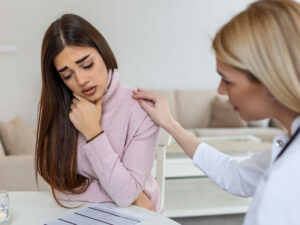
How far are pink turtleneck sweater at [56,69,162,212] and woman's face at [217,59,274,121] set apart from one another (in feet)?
1.47

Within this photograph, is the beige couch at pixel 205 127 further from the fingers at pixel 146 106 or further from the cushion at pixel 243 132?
the fingers at pixel 146 106

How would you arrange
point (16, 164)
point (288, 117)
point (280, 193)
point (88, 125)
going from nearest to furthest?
point (280, 193) → point (288, 117) → point (88, 125) → point (16, 164)

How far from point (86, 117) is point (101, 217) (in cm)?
32

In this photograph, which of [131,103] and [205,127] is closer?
[131,103]

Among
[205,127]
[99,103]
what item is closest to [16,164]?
[99,103]

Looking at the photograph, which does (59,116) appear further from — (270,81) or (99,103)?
(270,81)

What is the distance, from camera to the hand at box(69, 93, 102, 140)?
1146mm

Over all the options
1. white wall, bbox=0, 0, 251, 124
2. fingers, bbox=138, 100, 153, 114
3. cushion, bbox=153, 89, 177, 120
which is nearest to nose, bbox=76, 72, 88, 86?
fingers, bbox=138, 100, 153, 114

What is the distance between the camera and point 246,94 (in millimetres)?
804

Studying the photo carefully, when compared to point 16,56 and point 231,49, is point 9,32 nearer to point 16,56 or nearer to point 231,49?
point 16,56

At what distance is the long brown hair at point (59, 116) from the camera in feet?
3.81

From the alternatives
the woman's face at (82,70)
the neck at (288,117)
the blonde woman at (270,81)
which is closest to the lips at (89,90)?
the woman's face at (82,70)

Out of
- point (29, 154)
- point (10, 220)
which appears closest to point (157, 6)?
point (29, 154)

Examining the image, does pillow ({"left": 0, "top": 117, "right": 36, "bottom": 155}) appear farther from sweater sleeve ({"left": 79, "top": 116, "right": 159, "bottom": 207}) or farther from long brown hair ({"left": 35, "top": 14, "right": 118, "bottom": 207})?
sweater sleeve ({"left": 79, "top": 116, "right": 159, "bottom": 207})
